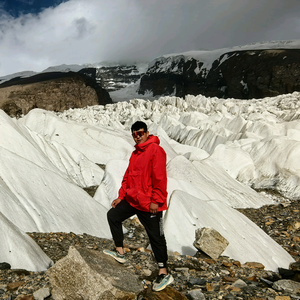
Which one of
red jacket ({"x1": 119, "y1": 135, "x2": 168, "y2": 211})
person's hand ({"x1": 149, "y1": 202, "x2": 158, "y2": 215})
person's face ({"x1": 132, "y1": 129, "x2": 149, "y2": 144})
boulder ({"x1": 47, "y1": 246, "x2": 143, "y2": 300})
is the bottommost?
boulder ({"x1": 47, "y1": 246, "x2": 143, "y2": 300})

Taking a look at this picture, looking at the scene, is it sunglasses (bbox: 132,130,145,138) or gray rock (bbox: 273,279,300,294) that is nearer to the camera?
gray rock (bbox: 273,279,300,294)

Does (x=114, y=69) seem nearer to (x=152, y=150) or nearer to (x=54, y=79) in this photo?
(x=54, y=79)

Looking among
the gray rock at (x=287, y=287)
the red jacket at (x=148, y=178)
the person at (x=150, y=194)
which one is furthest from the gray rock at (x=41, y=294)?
the gray rock at (x=287, y=287)

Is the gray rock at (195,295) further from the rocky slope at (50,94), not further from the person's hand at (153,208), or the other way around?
the rocky slope at (50,94)

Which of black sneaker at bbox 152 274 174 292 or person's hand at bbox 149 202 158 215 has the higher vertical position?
person's hand at bbox 149 202 158 215

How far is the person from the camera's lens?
2.75m

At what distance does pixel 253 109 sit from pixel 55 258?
105 feet

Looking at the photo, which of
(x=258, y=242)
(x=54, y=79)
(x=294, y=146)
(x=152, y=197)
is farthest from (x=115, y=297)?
(x=54, y=79)

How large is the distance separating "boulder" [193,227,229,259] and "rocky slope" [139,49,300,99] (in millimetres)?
55588

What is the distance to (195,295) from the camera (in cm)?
260

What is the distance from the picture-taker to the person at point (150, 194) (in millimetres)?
2746

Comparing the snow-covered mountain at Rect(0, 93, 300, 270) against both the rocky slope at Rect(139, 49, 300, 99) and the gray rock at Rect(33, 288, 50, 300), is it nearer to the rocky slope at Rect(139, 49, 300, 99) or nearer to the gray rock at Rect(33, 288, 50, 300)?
the gray rock at Rect(33, 288, 50, 300)

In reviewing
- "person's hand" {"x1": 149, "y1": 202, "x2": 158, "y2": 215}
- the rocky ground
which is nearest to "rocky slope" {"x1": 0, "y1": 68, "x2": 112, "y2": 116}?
the rocky ground

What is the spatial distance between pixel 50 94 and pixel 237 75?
47.0m
